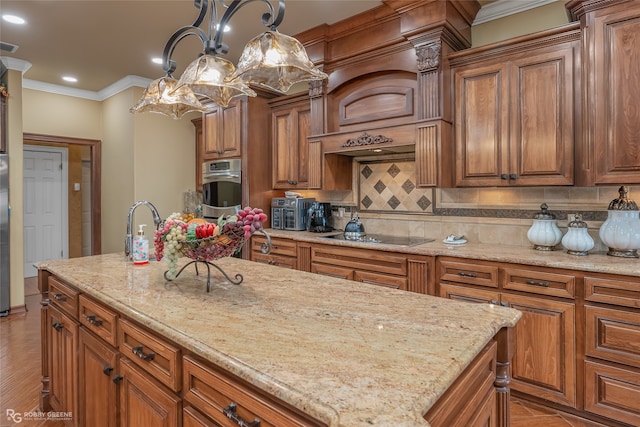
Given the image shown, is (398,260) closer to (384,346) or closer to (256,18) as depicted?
(384,346)

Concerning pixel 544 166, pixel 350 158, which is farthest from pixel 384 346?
pixel 350 158

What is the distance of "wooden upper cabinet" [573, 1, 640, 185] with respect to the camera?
6.90 ft

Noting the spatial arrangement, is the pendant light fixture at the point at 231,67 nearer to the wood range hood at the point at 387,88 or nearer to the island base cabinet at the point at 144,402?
the island base cabinet at the point at 144,402

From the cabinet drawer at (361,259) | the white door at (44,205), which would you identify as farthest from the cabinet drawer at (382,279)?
the white door at (44,205)

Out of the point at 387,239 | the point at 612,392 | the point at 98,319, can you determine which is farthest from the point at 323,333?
the point at 387,239

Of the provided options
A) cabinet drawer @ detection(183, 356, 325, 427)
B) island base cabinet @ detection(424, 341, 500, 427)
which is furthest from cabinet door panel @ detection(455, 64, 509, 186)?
cabinet drawer @ detection(183, 356, 325, 427)

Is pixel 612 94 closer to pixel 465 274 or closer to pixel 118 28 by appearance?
pixel 465 274

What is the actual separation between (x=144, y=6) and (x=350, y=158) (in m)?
2.26

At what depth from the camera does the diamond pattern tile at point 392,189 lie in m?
3.37

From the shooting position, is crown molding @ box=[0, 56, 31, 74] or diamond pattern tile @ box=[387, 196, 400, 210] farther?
crown molding @ box=[0, 56, 31, 74]

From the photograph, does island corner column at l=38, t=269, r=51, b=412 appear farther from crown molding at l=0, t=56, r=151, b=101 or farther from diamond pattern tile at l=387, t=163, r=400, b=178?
crown molding at l=0, t=56, r=151, b=101

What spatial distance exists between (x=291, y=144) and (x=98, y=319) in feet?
8.94

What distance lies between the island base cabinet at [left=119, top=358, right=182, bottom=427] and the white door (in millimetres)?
5638

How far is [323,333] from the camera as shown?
3.49ft
